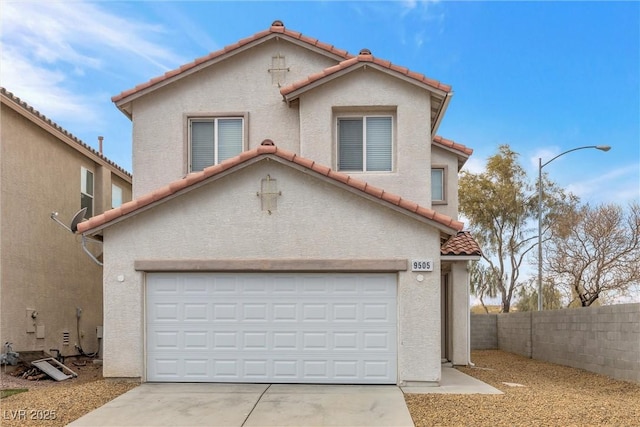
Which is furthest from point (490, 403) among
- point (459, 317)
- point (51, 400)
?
point (51, 400)

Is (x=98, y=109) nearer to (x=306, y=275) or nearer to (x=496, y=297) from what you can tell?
(x=306, y=275)

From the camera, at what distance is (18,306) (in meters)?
13.5

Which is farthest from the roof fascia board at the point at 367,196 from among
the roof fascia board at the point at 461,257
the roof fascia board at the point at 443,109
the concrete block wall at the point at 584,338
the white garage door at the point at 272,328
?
the concrete block wall at the point at 584,338

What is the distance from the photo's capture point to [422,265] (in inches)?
422

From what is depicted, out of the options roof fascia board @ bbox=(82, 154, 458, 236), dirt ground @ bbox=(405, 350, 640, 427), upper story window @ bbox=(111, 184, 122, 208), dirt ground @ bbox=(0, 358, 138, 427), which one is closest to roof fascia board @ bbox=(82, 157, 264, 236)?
roof fascia board @ bbox=(82, 154, 458, 236)

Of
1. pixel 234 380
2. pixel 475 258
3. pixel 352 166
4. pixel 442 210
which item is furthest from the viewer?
pixel 442 210

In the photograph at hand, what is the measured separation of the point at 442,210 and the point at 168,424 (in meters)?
9.91

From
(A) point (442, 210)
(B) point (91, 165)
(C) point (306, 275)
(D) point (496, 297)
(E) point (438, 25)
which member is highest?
(E) point (438, 25)

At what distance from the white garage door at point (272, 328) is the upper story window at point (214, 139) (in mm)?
3562

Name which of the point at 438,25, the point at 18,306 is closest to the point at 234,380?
the point at 18,306

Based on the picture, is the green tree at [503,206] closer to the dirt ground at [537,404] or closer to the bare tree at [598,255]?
the bare tree at [598,255]

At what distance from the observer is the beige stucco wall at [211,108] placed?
44.5 feet

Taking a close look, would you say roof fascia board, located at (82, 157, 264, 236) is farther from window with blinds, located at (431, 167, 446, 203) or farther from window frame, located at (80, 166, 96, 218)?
window frame, located at (80, 166, 96, 218)

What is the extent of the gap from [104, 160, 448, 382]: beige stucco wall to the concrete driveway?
1.30 metres
